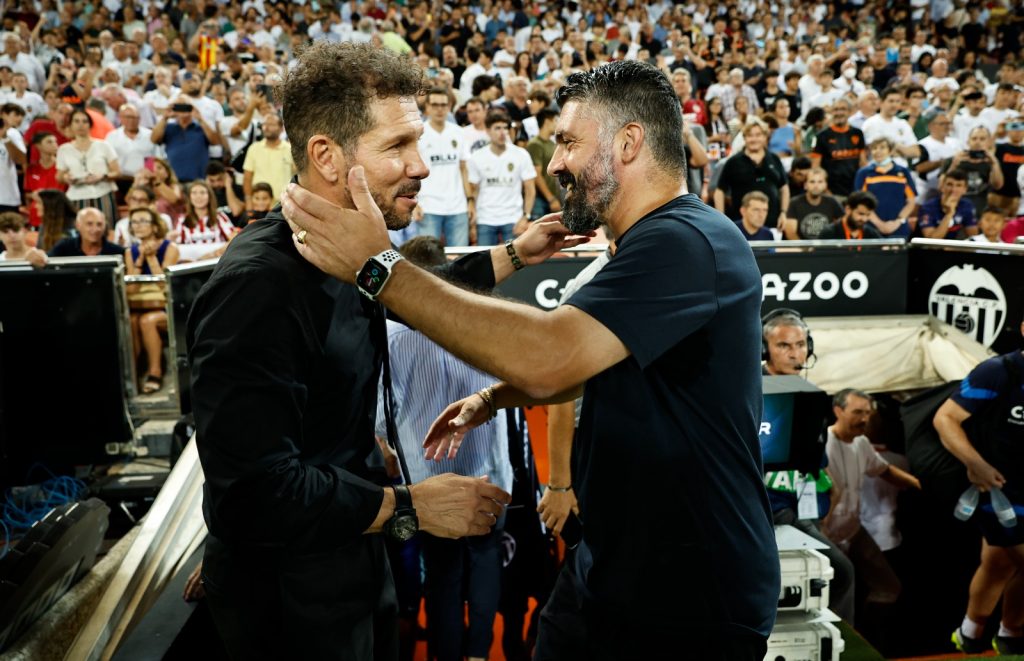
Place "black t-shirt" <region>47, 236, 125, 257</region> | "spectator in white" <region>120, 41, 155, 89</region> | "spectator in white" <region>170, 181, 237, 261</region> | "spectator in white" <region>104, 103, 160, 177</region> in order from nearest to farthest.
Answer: "black t-shirt" <region>47, 236, 125, 257</region>
"spectator in white" <region>170, 181, 237, 261</region>
"spectator in white" <region>104, 103, 160, 177</region>
"spectator in white" <region>120, 41, 155, 89</region>

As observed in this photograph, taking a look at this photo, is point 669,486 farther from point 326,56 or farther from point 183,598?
point 183,598

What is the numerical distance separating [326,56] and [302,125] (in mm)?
166

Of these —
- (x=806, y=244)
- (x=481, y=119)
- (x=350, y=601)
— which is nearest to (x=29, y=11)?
(x=481, y=119)

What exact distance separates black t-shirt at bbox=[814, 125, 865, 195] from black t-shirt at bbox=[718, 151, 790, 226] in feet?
7.61

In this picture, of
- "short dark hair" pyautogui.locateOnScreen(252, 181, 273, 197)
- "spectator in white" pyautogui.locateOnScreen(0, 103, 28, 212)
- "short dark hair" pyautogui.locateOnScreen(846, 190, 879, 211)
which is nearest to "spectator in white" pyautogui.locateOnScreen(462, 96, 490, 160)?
"short dark hair" pyautogui.locateOnScreen(252, 181, 273, 197)

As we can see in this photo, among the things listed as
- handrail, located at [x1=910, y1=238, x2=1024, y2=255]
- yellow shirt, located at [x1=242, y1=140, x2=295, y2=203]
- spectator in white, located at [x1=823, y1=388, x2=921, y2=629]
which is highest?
yellow shirt, located at [x1=242, y1=140, x2=295, y2=203]

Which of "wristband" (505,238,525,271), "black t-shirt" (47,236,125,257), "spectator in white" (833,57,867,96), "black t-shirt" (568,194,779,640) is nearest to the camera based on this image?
"black t-shirt" (568,194,779,640)

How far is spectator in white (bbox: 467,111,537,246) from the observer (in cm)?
924

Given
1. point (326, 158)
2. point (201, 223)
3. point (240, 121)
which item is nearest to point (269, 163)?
point (201, 223)

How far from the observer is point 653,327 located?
1.83m

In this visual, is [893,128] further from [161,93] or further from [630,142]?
[630,142]

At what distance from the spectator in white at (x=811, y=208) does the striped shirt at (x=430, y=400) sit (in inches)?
225

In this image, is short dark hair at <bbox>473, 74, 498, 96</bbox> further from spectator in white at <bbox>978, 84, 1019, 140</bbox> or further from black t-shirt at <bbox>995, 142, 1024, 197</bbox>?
spectator in white at <bbox>978, 84, 1019, 140</bbox>

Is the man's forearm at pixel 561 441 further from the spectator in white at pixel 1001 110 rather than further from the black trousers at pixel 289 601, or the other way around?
the spectator in white at pixel 1001 110
